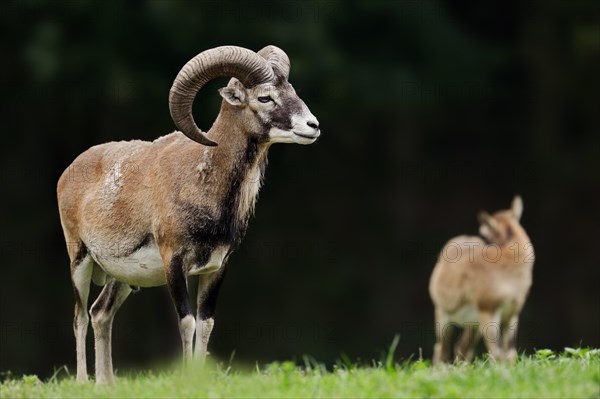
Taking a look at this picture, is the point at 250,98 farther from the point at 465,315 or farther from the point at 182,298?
the point at 465,315

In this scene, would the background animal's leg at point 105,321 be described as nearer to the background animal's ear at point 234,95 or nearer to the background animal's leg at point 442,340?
the background animal's ear at point 234,95

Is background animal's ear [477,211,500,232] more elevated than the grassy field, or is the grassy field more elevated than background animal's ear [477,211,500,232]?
background animal's ear [477,211,500,232]

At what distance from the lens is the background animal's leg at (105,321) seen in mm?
9914

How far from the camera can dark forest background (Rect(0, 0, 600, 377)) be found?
730 inches

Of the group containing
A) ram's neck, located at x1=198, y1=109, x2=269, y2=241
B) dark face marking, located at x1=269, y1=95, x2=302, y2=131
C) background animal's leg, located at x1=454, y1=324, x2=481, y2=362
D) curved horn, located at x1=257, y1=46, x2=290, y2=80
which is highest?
curved horn, located at x1=257, y1=46, x2=290, y2=80

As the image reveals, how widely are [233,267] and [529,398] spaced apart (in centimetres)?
1366

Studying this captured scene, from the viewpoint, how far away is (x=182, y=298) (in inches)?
357

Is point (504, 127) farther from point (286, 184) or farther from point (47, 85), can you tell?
point (47, 85)

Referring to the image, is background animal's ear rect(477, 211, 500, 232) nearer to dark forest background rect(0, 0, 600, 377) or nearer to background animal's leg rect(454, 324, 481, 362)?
background animal's leg rect(454, 324, 481, 362)

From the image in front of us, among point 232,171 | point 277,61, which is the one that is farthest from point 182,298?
point 277,61

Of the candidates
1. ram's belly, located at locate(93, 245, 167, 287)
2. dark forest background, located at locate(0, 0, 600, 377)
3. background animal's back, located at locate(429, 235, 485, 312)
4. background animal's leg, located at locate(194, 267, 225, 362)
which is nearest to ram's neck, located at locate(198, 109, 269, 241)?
background animal's leg, located at locate(194, 267, 225, 362)

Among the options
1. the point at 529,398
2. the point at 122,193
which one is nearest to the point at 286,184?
the point at 122,193

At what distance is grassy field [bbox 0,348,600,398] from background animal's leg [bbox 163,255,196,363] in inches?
8.7

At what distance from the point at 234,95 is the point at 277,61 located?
46 centimetres
